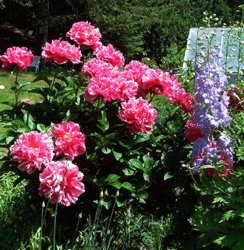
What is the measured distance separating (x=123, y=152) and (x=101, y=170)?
182 mm

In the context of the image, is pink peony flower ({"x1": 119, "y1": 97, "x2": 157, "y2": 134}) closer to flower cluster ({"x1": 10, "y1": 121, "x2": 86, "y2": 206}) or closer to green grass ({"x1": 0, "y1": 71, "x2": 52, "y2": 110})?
flower cluster ({"x1": 10, "y1": 121, "x2": 86, "y2": 206})

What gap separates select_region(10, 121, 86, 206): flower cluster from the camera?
162 centimetres

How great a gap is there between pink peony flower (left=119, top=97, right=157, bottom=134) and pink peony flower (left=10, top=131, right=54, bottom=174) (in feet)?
1.49

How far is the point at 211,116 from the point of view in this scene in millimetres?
1809

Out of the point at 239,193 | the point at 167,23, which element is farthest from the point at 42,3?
the point at 239,193

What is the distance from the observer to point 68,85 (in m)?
2.39

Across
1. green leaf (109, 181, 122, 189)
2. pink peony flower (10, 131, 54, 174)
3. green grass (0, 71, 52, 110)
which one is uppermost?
pink peony flower (10, 131, 54, 174)

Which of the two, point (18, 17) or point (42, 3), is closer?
point (42, 3)

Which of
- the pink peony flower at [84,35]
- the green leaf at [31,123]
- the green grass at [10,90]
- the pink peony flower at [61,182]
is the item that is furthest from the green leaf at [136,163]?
the green grass at [10,90]

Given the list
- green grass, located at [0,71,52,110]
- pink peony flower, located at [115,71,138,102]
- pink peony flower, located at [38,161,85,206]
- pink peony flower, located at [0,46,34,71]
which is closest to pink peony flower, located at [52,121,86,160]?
pink peony flower, located at [38,161,85,206]

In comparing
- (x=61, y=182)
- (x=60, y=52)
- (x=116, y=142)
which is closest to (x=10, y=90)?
(x=60, y=52)

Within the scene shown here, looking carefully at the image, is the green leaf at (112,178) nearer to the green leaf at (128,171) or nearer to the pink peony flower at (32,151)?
the green leaf at (128,171)

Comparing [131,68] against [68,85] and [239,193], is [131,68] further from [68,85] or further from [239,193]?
[239,193]

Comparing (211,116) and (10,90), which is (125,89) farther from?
(10,90)
